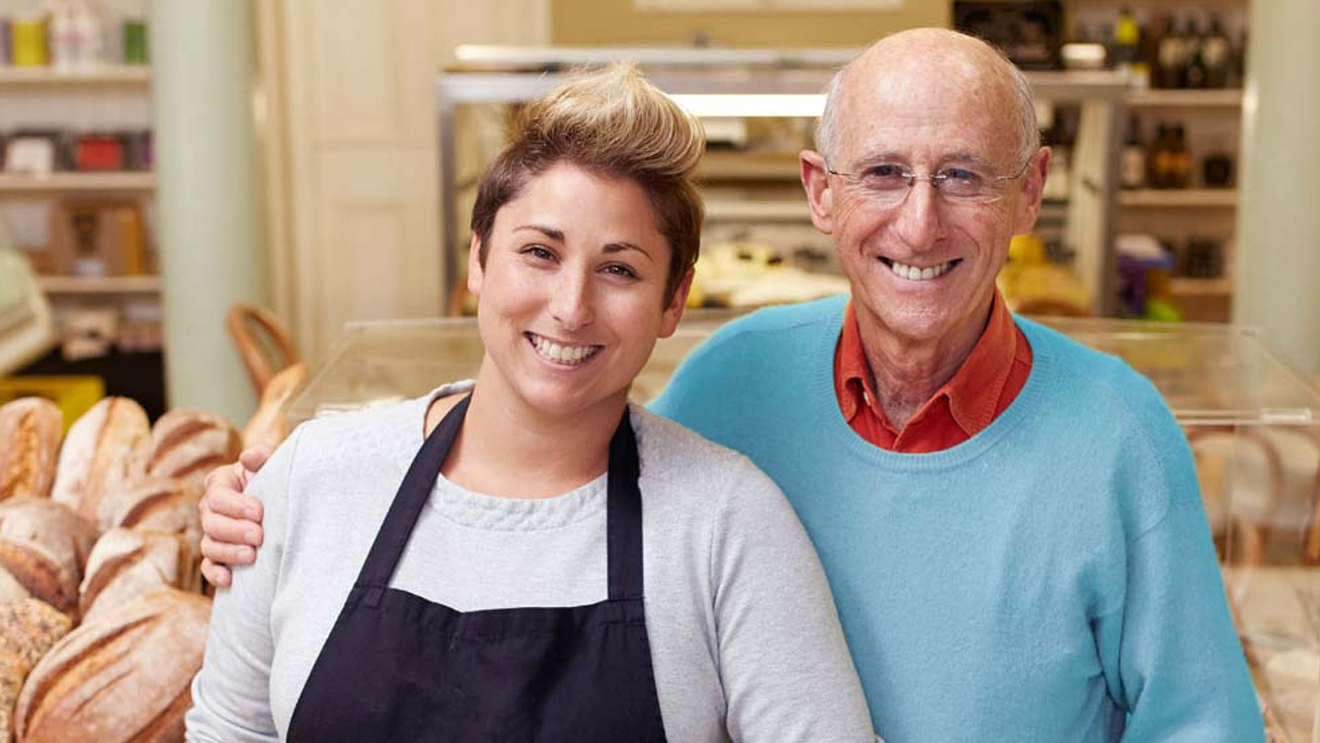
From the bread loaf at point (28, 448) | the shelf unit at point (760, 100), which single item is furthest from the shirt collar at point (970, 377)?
the shelf unit at point (760, 100)

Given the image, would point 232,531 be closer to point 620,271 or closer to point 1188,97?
point 620,271

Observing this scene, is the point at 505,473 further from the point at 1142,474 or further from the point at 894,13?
the point at 894,13

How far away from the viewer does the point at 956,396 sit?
164cm

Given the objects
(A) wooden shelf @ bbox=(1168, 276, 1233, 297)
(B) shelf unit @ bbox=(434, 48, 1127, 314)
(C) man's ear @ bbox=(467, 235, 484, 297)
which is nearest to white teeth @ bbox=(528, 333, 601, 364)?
(C) man's ear @ bbox=(467, 235, 484, 297)

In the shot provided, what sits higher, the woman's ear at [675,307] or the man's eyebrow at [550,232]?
the man's eyebrow at [550,232]

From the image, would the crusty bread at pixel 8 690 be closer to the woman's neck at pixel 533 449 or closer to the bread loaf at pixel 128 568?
the bread loaf at pixel 128 568

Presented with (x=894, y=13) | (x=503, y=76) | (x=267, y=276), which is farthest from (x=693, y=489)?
(x=894, y=13)

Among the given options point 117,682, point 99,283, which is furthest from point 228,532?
point 99,283

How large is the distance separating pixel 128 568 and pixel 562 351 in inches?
25.9

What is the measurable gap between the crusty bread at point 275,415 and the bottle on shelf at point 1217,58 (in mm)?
5318

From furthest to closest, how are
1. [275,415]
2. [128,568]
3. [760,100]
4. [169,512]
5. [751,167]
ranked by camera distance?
[751,167], [760,100], [275,415], [169,512], [128,568]

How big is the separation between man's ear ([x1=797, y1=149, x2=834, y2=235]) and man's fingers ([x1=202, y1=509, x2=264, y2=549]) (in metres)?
0.66

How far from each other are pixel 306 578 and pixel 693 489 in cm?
39

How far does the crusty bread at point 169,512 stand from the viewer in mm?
1911
